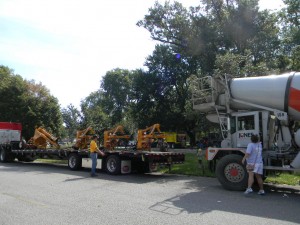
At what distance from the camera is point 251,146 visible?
32.9 feet

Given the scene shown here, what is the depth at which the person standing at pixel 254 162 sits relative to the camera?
390 inches

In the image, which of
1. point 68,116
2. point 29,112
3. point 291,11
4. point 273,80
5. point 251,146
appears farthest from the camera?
point 68,116

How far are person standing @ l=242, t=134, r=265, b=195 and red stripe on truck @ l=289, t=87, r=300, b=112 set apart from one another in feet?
4.97

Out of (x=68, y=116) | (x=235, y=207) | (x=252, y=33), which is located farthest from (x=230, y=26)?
(x=68, y=116)

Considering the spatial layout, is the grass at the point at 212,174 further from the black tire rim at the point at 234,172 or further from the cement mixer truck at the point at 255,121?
the black tire rim at the point at 234,172

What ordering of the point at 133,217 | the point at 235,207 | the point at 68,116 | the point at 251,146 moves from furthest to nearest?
the point at 68,116 → the point at 251,146 → the point at 235,207 → the point at 133,217

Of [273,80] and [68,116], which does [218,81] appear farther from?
[68,116]

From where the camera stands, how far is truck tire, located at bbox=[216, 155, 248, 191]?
10.6 meters

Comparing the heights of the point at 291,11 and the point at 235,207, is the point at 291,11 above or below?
above

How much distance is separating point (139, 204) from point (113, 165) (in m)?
6.93

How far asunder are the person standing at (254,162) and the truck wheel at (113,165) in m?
6.37

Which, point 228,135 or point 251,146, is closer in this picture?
point 251,146

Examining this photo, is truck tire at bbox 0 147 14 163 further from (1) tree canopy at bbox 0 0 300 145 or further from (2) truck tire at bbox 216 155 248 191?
(2) truck tire at bbox 216 155 248 191

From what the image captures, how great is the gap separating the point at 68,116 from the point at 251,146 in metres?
78.6
